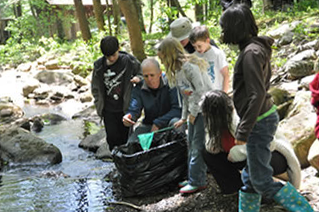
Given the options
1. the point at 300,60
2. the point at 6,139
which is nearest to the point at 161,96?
the point at 300,60

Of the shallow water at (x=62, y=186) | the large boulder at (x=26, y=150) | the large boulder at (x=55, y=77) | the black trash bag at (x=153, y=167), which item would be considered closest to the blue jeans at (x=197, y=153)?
the black trash bag at (x=153, y=167)

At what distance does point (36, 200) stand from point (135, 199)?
1.47m

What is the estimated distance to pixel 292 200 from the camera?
2799 mm

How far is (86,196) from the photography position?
4.78 metres

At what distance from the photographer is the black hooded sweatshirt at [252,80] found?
255cm

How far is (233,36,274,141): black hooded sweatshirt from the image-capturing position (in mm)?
2551

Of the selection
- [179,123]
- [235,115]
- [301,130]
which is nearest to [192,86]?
[179,123]

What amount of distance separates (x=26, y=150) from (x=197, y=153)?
13.8ft

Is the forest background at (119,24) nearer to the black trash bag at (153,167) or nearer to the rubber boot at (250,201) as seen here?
the rubber boot at (250,201)

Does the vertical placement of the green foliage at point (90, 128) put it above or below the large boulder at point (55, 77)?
below

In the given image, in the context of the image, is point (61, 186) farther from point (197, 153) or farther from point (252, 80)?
point (252, 80)

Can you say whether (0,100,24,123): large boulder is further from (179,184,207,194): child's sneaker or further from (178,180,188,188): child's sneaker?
(179,184,207,194): child's sneaker

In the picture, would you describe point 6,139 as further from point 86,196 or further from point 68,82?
point 68,82

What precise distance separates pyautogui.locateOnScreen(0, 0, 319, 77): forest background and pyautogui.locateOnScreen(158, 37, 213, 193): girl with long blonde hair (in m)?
0.58
